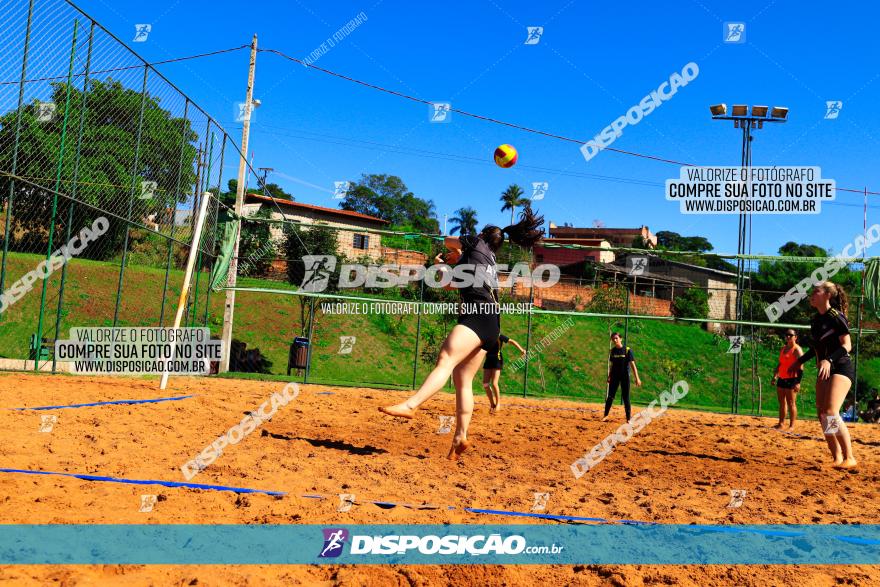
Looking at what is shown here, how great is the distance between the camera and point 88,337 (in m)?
13.1

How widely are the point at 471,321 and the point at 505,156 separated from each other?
3.35 metres

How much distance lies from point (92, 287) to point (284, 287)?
10504 mm

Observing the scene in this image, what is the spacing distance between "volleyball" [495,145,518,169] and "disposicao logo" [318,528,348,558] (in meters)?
5.75

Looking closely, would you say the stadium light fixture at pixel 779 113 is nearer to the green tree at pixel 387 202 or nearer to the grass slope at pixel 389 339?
the grass slope at pixel 389 339

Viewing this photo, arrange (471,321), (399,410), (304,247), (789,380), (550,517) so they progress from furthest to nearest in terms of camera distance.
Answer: (304,247) < (789,380) < (471,321) < (399,410) < (550,517)

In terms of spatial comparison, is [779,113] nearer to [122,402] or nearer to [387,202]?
[122,402]

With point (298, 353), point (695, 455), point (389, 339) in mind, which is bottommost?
point (695, 455)

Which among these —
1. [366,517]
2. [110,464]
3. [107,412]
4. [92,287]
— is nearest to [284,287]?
[92,287]

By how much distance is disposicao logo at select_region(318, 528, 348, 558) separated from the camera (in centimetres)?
332

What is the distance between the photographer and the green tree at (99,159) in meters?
10.0

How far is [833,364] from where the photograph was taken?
7.62m

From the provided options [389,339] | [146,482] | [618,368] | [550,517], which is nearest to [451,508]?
[550,517]

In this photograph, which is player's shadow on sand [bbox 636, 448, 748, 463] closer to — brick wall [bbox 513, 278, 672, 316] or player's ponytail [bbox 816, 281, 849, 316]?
player's ponytail [bbox 816, 281, 849, 316]

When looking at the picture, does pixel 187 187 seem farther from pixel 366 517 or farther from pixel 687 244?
pixel 687 244
